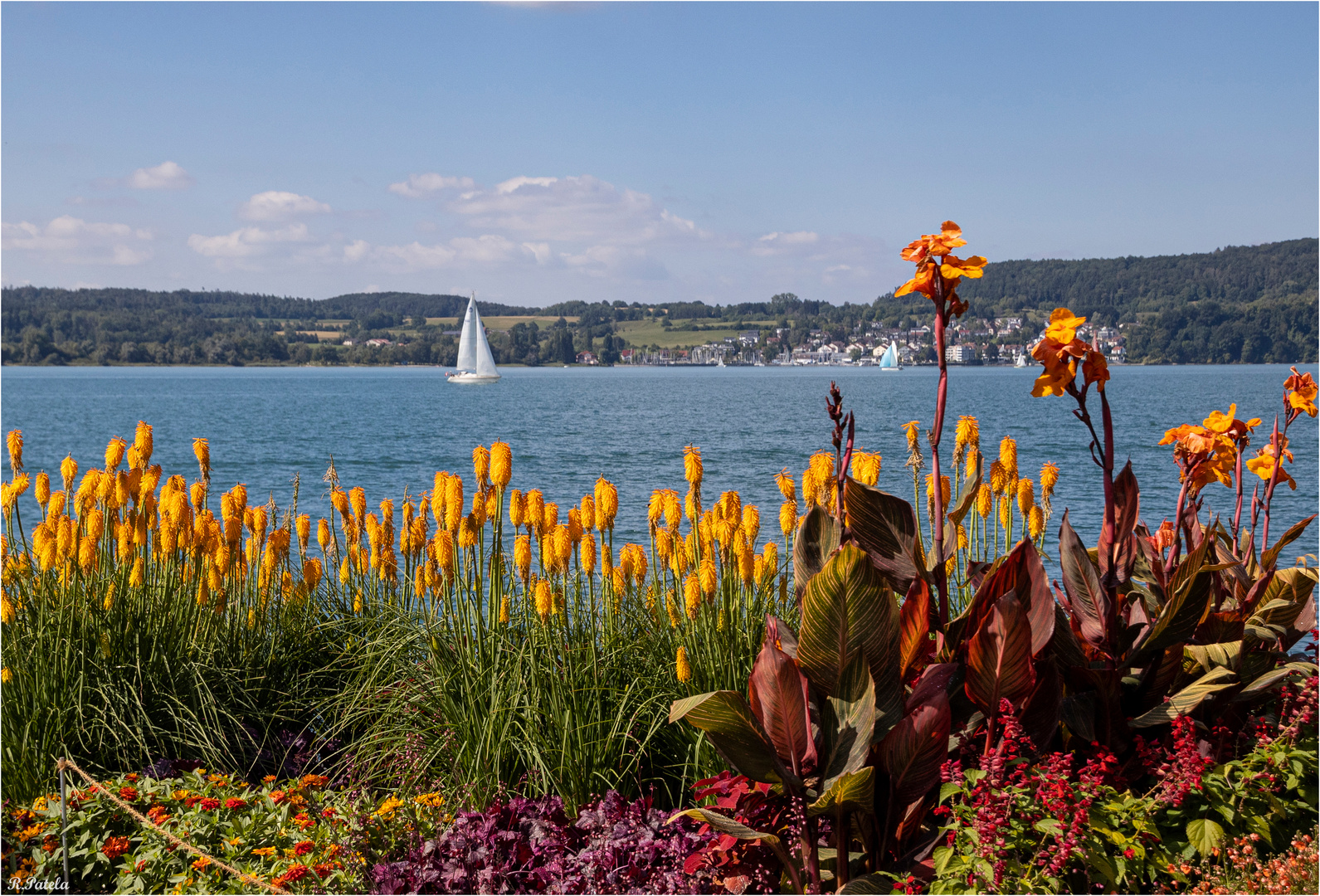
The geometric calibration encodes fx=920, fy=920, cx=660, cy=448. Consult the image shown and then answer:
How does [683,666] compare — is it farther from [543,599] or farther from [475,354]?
[475,354]

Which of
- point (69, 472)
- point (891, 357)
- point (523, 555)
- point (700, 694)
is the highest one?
point (891, 357)

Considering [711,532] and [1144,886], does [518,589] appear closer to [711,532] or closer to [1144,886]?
[711,532]

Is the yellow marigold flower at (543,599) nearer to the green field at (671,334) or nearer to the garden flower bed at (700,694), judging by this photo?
the garden flower bed at (700,694)

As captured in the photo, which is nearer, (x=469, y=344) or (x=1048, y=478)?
(x=1048, y=478)

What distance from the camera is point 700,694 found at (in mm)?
3164

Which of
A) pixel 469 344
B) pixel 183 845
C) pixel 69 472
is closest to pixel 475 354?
pixel 469 344

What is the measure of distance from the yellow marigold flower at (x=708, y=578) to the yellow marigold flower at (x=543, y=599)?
620mm

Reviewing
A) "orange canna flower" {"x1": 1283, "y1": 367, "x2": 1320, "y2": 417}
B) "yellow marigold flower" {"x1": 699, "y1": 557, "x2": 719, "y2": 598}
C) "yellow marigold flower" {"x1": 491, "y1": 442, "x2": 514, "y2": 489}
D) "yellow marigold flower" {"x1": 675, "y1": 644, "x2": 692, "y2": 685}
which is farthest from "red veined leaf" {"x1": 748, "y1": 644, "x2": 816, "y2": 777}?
"orange canna flower" {"x1": 1283, "y1": 367, "x2": 1320, "y2": 417}

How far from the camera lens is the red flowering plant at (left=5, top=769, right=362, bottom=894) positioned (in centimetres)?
308

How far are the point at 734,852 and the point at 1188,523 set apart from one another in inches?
81.0

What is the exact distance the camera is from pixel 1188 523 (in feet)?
11.1

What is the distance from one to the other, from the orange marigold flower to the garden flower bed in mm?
15

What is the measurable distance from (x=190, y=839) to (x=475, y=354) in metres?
95.2

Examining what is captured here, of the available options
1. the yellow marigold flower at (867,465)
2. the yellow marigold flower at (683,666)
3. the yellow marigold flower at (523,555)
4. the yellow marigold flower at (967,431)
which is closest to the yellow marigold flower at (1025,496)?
the yellow marigold flower at (967,431)
